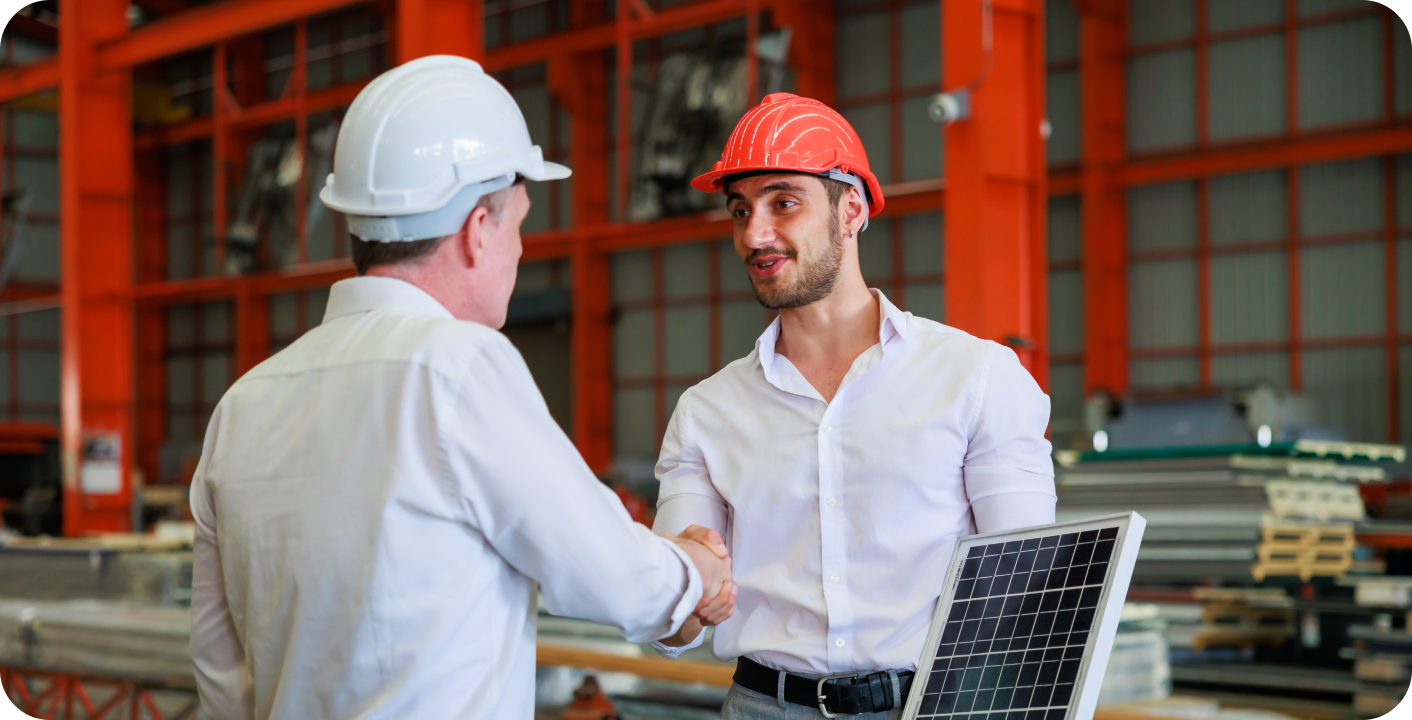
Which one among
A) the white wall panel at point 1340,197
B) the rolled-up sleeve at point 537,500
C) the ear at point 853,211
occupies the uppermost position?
the white wall panel at point 1340,197

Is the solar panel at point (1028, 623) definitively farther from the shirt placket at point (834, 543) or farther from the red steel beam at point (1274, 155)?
the red steel beam at point (1274, 155)

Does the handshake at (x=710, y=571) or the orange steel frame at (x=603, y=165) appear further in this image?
the orange steel frame at (x=603, y=165)

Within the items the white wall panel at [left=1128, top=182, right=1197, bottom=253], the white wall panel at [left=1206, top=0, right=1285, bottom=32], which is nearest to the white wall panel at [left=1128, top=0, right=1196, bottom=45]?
the white wall panel at [left=1206, top=0, right=1285, bottom=32]

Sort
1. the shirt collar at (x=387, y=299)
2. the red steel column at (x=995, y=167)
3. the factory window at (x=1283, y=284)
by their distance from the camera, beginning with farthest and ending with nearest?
1. the factory window at (x=1283, y=284)
2. the red steel column at (x=995, y=167)
3. the shirt collar at (x=387, y=299)

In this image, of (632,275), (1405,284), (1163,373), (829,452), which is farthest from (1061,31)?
(829,452)

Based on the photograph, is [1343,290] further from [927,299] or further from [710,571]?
[710,571]

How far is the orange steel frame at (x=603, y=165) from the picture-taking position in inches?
358

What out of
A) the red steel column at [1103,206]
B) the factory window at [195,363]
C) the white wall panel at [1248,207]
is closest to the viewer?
the white wall panel at [1248,207]

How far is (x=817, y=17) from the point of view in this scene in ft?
68.6

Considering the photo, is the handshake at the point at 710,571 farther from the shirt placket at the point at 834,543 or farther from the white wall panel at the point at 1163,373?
the white wall panel at the point at 1163,373

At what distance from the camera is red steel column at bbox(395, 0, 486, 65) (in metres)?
12.7

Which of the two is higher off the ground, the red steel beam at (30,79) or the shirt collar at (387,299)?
the red steel beam at (30,79)

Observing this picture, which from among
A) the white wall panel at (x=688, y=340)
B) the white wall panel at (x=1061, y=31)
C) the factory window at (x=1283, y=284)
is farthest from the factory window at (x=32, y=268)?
the factory window at (x=1283, y=284)

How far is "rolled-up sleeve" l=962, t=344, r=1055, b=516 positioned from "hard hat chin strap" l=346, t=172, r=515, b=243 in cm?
118
